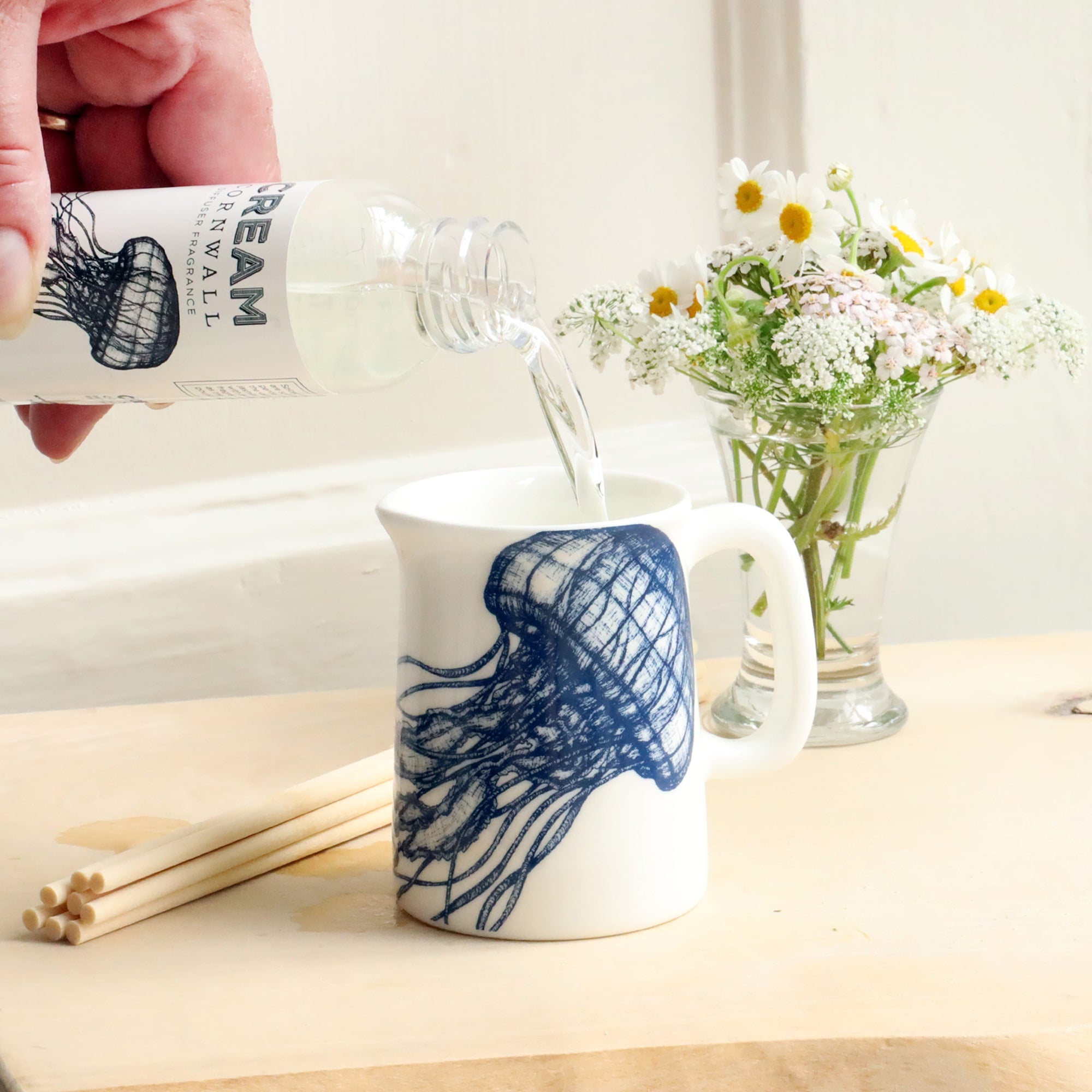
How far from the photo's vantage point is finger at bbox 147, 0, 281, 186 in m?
0.73

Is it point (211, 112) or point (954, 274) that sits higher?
point (211, 112)

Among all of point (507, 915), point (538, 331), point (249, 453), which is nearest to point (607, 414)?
point (249, 453)

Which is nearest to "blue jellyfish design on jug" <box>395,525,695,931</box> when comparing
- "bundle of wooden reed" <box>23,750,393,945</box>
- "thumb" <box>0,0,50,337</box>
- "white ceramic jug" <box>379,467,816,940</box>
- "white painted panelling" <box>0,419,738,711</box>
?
"white ceramic jug" <box>379,467,816,940</box>

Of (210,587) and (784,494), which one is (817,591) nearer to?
(784,494)

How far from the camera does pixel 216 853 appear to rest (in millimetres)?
541

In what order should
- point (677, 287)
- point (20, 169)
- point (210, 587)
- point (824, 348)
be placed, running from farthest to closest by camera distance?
point (210, 587) → point (677, 287) → point (824, 348) → point (20, 169)

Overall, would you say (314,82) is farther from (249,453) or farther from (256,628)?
(256,628)

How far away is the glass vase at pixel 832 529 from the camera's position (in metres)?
0.69

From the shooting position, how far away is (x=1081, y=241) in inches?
45.6

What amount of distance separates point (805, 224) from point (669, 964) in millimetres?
390

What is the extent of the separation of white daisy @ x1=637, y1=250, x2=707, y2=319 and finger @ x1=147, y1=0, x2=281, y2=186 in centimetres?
24

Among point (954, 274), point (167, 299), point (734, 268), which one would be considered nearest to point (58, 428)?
point (167, 299)

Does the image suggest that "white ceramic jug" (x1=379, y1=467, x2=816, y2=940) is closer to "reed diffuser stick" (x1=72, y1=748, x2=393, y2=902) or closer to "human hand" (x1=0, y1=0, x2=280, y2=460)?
"reed diffuser stick" (x1=72, y1=748, x2=393, y2=902)

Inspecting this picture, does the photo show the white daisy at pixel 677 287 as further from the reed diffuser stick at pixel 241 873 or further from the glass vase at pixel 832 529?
the reed diffuser stick at pixel 241 873
